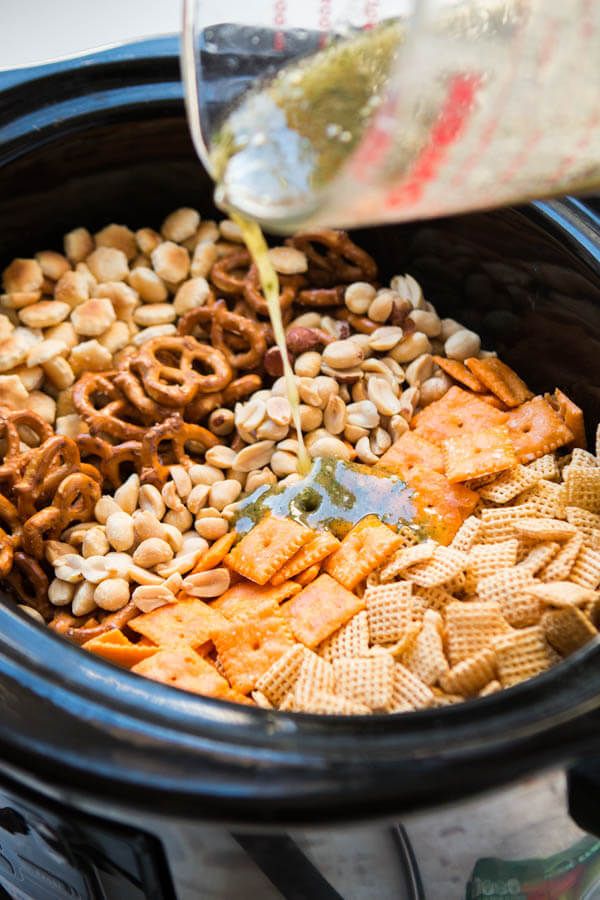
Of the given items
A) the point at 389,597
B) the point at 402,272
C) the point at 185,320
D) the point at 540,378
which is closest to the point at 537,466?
the point at 540,378

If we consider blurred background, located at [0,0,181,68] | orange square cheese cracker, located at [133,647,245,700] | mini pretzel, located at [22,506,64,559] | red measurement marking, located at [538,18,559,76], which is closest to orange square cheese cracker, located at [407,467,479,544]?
orange square cheese cracker, located at [133,647,245,700]

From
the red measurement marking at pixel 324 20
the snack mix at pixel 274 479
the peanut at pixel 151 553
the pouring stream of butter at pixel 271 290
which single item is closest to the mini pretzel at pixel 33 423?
the snack mix at pixel 274 479

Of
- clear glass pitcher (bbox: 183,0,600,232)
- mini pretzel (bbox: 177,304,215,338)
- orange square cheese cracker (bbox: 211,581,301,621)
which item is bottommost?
orange square cheese cracker (bbox: 211,581,301,621)

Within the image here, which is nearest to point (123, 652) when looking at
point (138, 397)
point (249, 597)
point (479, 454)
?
A: point (249, 597)

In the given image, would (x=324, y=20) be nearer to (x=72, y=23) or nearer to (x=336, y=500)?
Result: (x=336, y=500)

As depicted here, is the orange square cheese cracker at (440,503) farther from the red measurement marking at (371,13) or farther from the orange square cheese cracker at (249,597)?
the red measurement marking at (371,13)

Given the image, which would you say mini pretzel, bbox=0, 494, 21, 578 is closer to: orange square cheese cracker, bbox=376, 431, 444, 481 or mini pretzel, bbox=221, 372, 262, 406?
mini pretzel, bbox=221, 372, 262, 406
